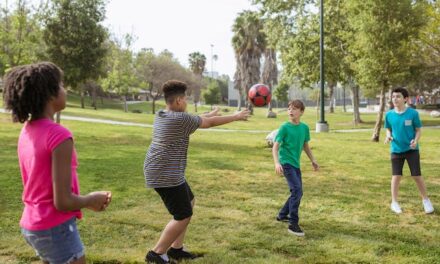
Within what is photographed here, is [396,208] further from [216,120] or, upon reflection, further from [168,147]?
[168,147]

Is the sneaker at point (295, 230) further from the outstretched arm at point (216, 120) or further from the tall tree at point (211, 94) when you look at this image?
the tall tree at point (211, 94)

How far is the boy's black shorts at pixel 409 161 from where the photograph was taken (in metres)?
6.86

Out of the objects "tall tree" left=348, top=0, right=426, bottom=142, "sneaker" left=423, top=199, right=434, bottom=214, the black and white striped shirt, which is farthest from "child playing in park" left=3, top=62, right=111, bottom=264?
"tall tree" left=348, top=0, right=426, bottom=142

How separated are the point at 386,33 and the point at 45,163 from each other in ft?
54.9

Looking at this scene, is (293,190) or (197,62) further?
(197,62)

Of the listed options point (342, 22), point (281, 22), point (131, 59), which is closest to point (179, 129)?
point (342, 22)

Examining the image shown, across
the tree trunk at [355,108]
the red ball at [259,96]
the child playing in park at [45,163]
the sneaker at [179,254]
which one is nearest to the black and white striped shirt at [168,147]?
the sneaker at [179,254]

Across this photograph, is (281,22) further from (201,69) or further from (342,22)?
(201,69)

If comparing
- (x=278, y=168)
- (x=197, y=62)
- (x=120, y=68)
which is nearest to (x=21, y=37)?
(x=278, y=168)

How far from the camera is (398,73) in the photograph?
17750 millimetres

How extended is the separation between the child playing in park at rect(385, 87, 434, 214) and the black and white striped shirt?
3.84m

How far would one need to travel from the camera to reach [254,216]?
6.65 meters

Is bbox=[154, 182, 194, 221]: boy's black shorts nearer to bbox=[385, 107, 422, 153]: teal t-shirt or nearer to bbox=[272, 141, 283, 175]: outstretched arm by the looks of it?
bbox=[272, 141, 283, 175]: outstretched arm

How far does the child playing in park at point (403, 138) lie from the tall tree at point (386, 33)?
11119 mm
